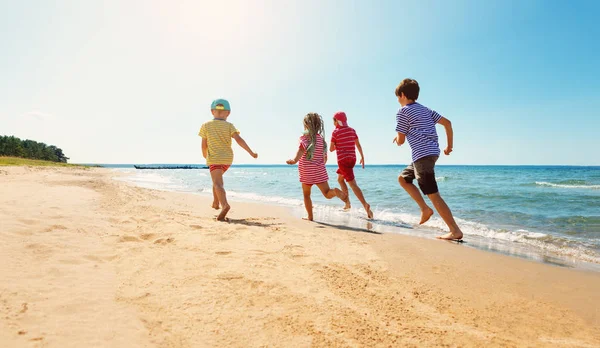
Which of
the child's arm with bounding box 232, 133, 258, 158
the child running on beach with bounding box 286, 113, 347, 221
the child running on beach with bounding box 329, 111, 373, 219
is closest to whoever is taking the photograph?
the child's arm with bounding box 232, 133, 258, 158

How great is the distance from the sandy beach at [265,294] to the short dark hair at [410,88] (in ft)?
7.75

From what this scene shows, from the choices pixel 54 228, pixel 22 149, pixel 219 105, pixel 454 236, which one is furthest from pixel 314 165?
pixel 22 149

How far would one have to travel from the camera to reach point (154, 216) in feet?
15.6

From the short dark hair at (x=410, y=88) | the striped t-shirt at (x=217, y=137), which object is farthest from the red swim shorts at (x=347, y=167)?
the striped t-shirt at (x=217, y=137)

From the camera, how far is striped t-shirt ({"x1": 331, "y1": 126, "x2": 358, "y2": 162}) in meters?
6.62

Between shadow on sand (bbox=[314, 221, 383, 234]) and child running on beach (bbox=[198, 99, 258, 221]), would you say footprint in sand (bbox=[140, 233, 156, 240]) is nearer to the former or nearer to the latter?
child running on beach (bbox=[198, 99, 258, 221])

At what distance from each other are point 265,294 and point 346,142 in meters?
4.98

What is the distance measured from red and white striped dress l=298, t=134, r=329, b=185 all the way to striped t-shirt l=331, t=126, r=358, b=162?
0.71 meters

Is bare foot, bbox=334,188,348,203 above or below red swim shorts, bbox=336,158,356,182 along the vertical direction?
below

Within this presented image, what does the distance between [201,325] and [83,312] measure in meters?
0.66

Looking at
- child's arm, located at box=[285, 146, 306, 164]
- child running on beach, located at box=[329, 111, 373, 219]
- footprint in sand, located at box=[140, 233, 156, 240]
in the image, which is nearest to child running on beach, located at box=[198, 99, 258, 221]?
child's arm, located at box=[285, 146, 306, 164]

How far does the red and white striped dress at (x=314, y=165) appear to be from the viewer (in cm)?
597

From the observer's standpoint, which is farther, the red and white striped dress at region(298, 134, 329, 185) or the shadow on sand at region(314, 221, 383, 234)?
the red and white striped dress at region(298, 134, 329, 185)

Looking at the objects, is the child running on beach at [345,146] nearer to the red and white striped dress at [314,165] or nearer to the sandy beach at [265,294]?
the red and white striped dress at [314,165]
